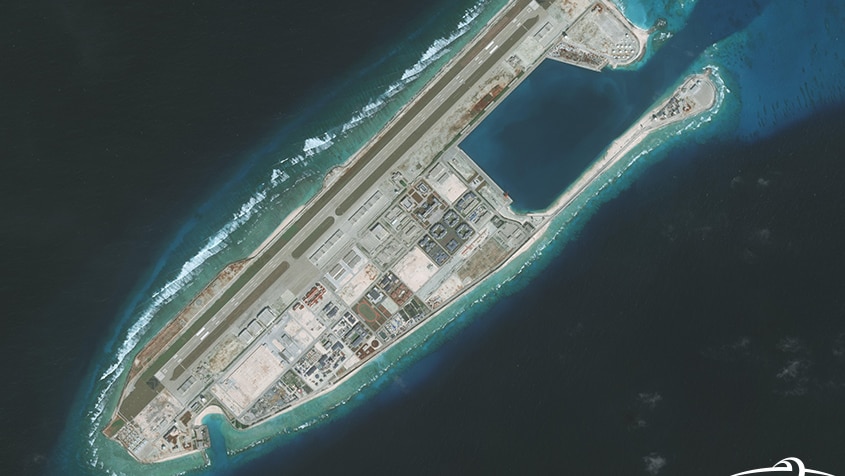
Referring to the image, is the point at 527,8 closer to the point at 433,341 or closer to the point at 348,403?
the point at 433,341

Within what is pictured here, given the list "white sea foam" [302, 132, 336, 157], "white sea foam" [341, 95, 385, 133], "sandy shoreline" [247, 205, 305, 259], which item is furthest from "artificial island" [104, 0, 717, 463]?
"white sea foam" [302, 132, 336, 157]

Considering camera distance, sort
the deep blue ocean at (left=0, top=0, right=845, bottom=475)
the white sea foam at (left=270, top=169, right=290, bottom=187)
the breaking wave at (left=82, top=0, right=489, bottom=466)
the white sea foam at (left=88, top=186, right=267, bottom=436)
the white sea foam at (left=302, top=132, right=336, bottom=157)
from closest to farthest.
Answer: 1. the deep blue ocean at (left=0, top=0, right=845, bottom=475)
2. the breaking wave at (left=82, top=0, right=489, bottom=466)
3. the white sea foam at (left=302, top=132, right=336, bottom=157)
4. the white sea foam at (left=270, top=169, right=290, bottom=187)
5. the white sea foam at (left=88, top=186, right=267, bottom=436)

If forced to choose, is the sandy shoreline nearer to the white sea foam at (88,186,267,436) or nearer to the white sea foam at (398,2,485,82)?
the white sea foam at (88,186,267,436)

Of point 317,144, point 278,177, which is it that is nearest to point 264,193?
point 278,177

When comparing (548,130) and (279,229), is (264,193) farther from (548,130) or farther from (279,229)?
(548,130)

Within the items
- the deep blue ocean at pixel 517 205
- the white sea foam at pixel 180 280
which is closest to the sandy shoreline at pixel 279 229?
the deep blue ocean at pixel 517 205

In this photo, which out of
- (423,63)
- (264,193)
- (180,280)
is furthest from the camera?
(180,280)

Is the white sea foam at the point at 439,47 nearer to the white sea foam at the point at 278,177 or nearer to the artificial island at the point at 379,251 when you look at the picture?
the artificial island at the point at 379,251
